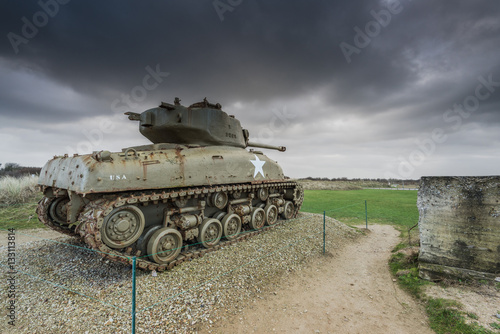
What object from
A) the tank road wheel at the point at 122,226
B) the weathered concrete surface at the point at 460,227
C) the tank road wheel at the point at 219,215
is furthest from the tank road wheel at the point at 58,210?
the weathered concrete surface at the point at 460,227

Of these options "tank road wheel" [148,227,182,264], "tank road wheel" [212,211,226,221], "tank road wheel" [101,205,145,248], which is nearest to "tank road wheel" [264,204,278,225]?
"tank road wheel" [212,211,226,221]

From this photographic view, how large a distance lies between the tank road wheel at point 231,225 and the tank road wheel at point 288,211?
3.53 m

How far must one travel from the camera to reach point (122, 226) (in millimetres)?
5449

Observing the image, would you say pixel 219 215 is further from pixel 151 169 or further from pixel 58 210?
pixel 58 210

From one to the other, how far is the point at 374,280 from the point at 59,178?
8.48 m

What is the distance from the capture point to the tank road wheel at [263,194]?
31.8ft

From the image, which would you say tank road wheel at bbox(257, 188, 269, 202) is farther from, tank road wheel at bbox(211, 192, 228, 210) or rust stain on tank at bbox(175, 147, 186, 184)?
rust stain on tank at bbox(175, 147, 186, 184)

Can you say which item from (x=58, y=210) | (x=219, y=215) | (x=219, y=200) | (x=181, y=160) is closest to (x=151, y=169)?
(x=181, y=160)

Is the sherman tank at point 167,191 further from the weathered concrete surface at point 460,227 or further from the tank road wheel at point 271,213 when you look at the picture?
the weathered concrete surface at point 460,227

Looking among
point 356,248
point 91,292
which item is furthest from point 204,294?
point 356,248

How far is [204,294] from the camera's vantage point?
16.4 ft

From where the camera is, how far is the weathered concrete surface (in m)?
5.51

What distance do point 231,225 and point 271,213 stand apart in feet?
8.66

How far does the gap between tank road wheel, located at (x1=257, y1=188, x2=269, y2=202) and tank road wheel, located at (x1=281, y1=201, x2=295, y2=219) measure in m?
1.76
